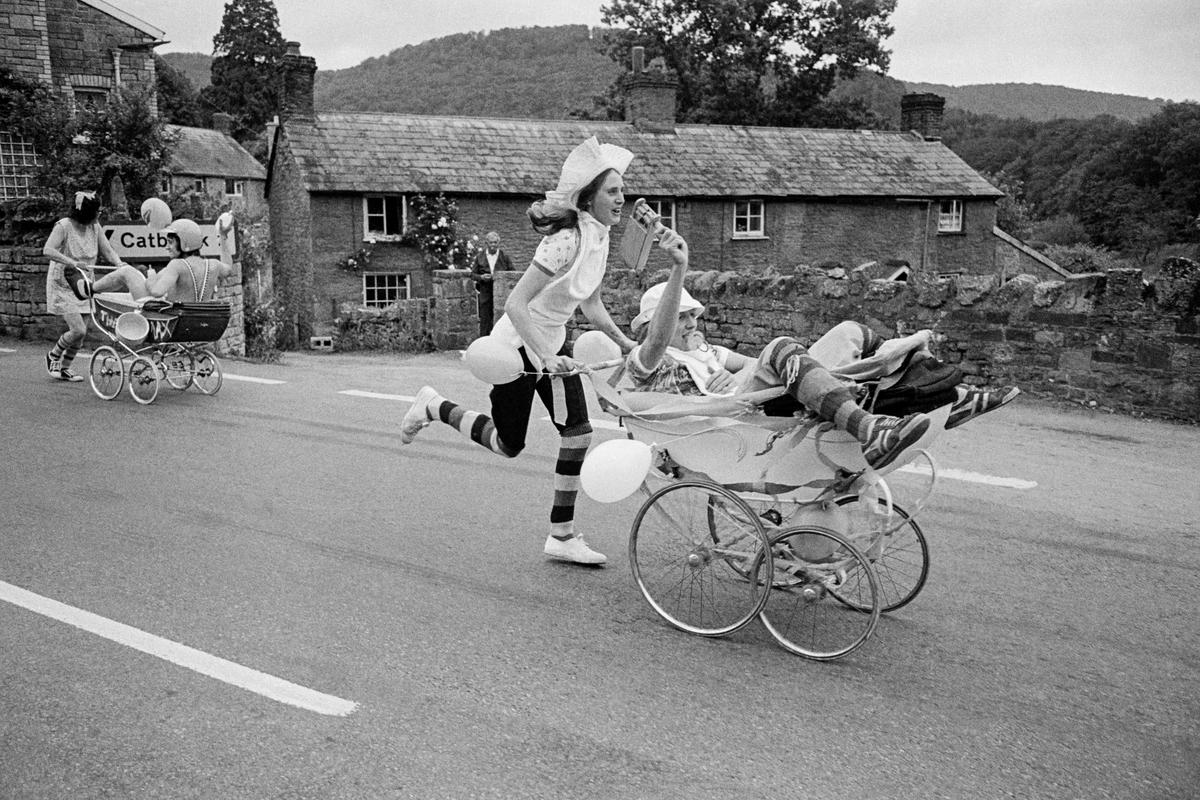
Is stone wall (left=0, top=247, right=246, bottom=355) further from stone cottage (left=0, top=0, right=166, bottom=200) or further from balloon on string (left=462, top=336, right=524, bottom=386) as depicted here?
stone cottage (left=0, top=0, right=166, bottom=200)

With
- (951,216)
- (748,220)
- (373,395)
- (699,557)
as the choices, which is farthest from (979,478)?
(951,216)

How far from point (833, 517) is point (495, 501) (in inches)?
111

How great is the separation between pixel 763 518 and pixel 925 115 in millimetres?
36631

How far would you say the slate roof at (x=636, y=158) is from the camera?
30453 millimetres

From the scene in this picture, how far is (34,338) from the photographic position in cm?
1524

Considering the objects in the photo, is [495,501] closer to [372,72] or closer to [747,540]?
[747,540]

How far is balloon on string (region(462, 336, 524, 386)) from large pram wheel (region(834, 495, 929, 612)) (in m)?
1.62

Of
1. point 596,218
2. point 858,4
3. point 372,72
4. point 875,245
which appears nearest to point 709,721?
point 596,218

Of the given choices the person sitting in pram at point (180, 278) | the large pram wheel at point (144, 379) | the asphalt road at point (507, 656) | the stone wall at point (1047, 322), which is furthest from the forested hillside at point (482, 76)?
the asphalt road at point (507, 656)

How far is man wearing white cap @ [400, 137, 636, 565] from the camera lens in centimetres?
501

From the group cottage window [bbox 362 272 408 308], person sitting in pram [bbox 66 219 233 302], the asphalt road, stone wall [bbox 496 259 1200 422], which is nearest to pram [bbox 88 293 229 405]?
person sitting in pram [bbox 66 219 233 302]

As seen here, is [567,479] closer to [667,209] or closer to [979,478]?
[979,478]

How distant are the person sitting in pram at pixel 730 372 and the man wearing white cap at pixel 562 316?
1.09 feet

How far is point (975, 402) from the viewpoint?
4.14m
